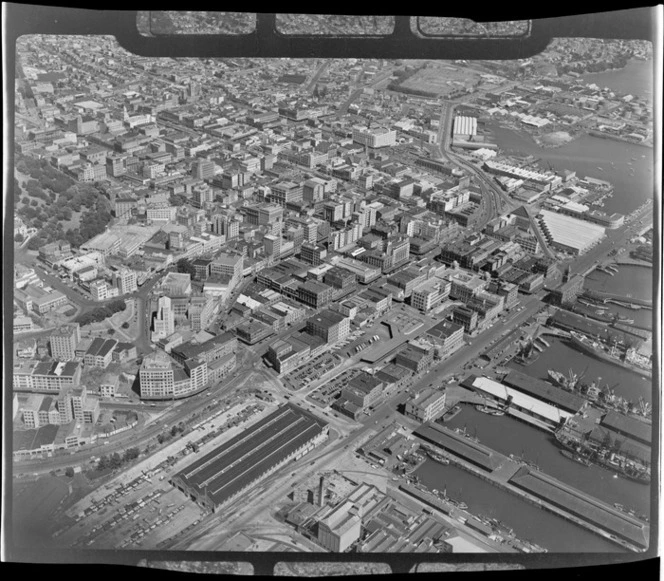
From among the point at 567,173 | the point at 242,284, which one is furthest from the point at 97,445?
the point at 567,173

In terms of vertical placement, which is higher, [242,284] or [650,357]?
[650,357]

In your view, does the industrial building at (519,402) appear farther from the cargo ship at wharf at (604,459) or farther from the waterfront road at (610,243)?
the waterfront road at (610,243)

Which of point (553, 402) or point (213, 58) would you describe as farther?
point (553, 402)

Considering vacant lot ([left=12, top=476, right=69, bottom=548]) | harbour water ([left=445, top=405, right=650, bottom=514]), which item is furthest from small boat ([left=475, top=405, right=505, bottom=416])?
vacant lot ([left=12, top=476, right=69, bottom=548])

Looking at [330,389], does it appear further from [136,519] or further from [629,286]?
[629,286]

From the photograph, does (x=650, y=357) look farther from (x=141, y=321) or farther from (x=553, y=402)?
(x=141, y=321)

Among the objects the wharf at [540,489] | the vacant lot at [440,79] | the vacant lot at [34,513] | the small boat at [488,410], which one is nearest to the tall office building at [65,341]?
the vacant lot at [34,513]
